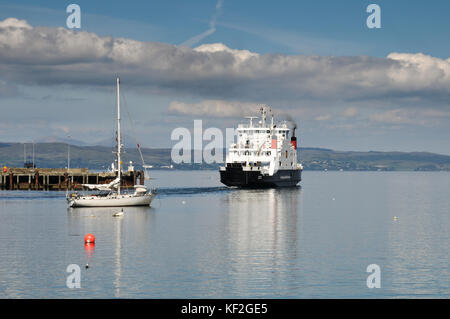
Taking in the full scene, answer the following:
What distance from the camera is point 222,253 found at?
45.6 metres

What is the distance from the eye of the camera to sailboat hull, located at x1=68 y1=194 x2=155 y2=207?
8156 centimetres

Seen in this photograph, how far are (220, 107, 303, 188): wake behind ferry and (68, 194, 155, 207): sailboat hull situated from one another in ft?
143

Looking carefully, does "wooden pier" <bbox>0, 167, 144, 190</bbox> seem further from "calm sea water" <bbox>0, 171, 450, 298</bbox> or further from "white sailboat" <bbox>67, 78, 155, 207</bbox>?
"calm sea water" <bbox>0, 171, 450, 298</bbox>

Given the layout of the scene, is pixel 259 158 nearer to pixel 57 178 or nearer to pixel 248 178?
pixel 248 178

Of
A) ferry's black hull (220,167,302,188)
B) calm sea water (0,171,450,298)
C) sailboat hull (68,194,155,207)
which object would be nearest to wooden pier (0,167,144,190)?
ferry's black hull (220,167,302,188)

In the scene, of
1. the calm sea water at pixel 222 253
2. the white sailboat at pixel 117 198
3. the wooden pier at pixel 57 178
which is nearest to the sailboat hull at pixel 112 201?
the white sailboat at pixel 117 198

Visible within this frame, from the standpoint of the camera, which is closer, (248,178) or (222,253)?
(222,253)

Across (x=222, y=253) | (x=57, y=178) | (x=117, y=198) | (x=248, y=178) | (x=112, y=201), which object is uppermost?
(x=248, y=178)

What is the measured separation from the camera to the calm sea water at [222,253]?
34062mm

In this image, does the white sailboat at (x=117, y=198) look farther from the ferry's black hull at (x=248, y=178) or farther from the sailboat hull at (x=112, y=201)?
the ferry's black hull at (x=248, y=178)

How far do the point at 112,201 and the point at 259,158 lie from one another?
168 feet

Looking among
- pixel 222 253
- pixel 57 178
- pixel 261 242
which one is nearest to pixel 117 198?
pixel 261 242
